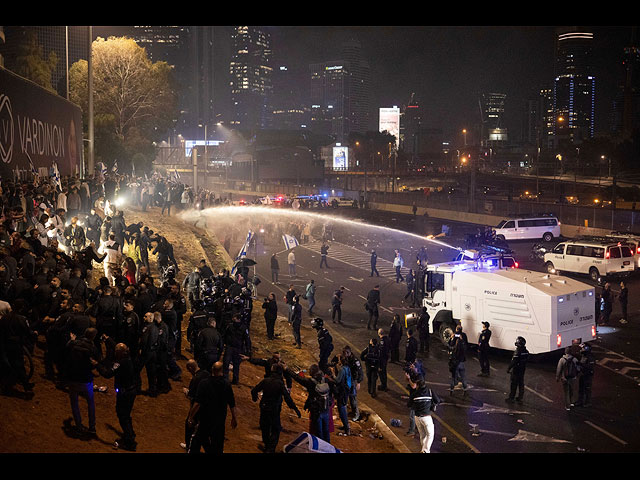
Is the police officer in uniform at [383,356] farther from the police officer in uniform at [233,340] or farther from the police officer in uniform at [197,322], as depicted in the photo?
the police officer in uniform at [197,322]

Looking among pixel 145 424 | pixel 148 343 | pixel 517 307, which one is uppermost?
pixel 148 343

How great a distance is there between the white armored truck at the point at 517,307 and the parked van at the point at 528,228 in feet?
92.0

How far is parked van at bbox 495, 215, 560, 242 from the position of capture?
49.4 metres

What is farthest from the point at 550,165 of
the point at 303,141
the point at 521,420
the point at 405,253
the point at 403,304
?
the point at 521,420

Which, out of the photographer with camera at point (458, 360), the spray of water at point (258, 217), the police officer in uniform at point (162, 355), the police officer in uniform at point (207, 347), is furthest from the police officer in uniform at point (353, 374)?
the spray of water at point (258, 217)

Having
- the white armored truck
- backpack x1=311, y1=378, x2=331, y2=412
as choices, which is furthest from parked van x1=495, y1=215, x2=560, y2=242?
backpack x1=311, y1=378, x2=331, y2=412

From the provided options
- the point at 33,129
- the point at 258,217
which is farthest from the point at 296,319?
the point at 258,217

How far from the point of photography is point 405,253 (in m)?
44.7

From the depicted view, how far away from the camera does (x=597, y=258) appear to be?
33.9m

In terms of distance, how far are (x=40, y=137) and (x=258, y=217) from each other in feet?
92.3

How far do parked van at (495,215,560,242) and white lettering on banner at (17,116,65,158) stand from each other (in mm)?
30367

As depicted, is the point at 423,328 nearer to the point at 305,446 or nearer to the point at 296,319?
the point at 296,319

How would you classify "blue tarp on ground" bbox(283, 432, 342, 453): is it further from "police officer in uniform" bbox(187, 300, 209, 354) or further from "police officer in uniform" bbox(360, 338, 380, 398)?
"police officer in uniform" bbox(360, 338, 380, 398)
